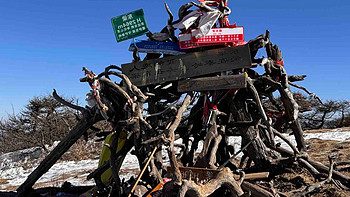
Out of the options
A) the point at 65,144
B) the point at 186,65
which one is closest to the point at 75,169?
the point at 65,144

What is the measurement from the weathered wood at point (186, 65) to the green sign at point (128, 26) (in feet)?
1.89

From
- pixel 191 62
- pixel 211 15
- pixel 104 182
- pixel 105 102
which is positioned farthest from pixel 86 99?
pixel 211 15

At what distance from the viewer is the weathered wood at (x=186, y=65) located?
5320 mm

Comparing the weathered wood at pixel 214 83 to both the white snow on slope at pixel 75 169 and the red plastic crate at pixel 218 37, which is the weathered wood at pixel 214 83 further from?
the white snow on slope at pixel 75 169

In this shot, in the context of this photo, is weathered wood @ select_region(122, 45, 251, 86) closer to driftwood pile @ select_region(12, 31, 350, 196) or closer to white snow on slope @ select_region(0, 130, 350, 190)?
driftwood pile @ select_region(12, 31, 350, 196)

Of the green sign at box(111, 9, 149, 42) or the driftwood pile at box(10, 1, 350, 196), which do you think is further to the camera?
the green sign at box(111, 9, 149, 42)

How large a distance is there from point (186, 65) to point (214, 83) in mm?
626

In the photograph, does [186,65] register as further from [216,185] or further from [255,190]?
[255,190]

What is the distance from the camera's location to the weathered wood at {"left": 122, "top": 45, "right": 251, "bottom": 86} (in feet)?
17.5

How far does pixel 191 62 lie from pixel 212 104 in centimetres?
95

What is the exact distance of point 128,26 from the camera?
18.8ft

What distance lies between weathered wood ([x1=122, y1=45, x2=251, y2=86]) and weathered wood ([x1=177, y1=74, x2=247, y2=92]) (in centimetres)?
12

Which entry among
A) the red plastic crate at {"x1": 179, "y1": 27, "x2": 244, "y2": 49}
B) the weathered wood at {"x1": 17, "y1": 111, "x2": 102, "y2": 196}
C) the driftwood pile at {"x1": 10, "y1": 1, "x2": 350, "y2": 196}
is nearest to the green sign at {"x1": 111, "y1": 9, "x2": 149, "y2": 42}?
the driftwood pile at {"x1": 10, "y1": 1, "x2": 350, "y2": 196}

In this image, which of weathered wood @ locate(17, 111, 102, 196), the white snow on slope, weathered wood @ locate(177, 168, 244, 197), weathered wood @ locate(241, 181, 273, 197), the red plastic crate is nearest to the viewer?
weathered wood @ locate(177, 168, 244, 197)
